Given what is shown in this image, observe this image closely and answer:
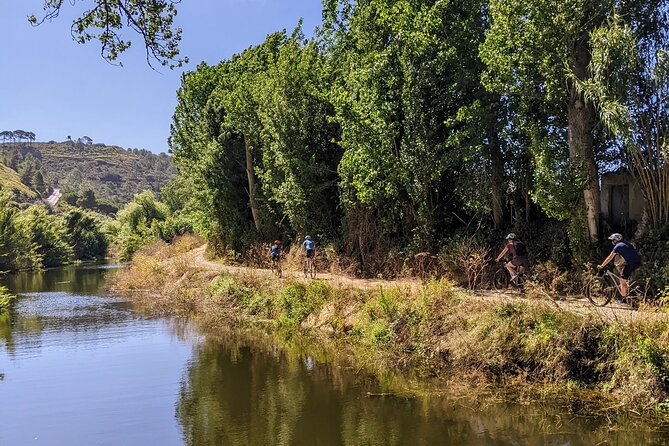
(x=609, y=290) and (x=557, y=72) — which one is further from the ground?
(x=557, y=72)

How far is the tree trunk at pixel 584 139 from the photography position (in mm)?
16141

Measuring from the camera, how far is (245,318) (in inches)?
909

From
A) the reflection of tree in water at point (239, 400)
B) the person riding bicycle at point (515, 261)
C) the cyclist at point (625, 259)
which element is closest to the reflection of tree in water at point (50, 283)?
the reflection of tree in water at point (239, 400)

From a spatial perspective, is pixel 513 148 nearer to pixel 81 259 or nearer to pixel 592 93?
pixel 592 93

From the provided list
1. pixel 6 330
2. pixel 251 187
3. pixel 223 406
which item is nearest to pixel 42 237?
pixel 251 187

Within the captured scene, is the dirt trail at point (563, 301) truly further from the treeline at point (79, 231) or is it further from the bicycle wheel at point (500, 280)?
the treeline at point (79, 231)

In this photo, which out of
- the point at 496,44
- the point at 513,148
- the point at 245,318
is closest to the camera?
the point at 496,44

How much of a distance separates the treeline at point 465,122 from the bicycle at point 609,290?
931mm

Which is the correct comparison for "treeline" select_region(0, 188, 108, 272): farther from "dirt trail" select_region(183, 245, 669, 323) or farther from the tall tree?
the tall tree

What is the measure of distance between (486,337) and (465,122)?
30.9ft

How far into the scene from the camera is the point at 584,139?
1638cm

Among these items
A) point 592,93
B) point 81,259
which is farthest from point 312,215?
point 81,259

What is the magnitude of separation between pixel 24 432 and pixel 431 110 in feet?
52.6

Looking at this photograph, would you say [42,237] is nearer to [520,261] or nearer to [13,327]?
[13,327]
